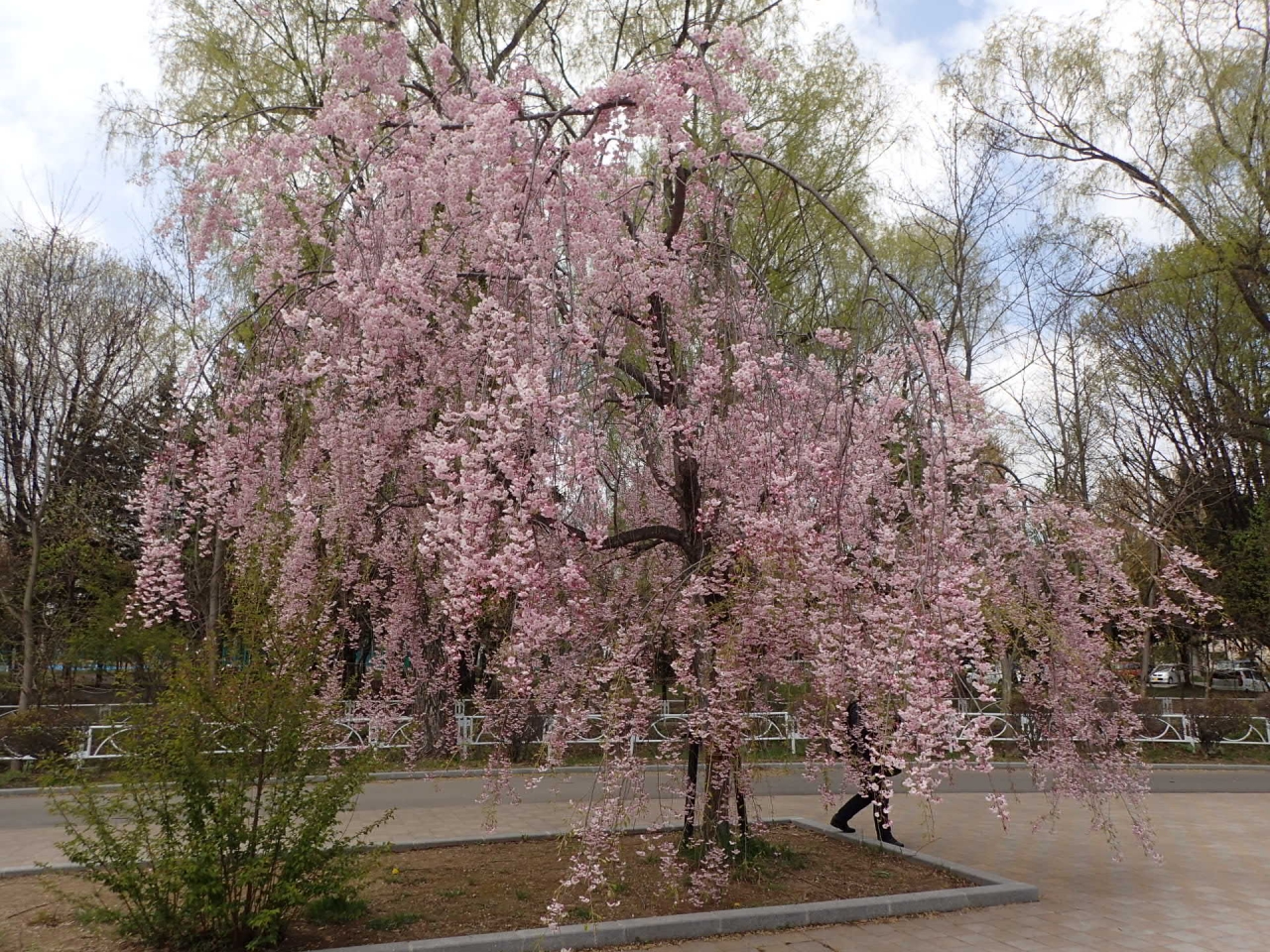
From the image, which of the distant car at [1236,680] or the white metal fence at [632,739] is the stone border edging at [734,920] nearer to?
the white metal fence at [632,739]

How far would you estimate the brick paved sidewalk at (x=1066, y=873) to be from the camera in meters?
5.55

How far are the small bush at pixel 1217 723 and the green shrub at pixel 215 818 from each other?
53.6ft

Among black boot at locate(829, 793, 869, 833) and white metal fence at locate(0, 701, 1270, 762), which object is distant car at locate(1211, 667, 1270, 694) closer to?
white metal fence at locate(0, 701, 1270, 762)

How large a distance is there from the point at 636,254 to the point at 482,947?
14.8 ft

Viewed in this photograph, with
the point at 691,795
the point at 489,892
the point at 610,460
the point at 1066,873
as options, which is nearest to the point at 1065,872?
the point at 1066,873

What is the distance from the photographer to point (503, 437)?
4078mm

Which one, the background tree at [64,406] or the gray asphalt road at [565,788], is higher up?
the background tree at [64,406]

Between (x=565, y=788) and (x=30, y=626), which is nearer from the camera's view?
(x=565, y=788)

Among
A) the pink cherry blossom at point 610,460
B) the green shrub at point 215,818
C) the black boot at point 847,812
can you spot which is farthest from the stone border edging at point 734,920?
the black boot at point 847,812

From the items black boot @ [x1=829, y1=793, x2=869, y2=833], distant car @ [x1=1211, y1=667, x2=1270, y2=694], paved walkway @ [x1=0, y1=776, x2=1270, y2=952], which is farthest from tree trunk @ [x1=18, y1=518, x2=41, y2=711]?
distant car @ [x1=1211, y1=667, x2=1270, y2=694]

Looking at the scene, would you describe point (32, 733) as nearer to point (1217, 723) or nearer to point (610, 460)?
point (610, 460)

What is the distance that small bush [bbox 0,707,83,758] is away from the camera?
11586 mm

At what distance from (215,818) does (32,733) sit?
940 centimetres

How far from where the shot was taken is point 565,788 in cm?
1204
